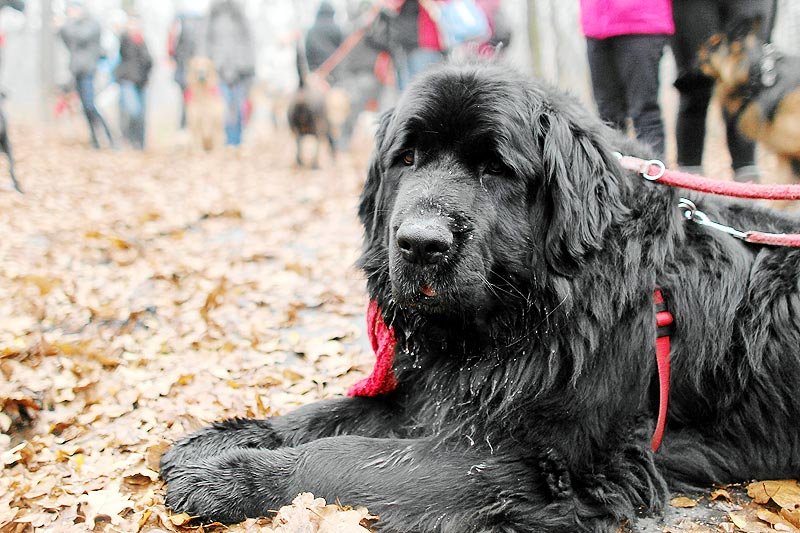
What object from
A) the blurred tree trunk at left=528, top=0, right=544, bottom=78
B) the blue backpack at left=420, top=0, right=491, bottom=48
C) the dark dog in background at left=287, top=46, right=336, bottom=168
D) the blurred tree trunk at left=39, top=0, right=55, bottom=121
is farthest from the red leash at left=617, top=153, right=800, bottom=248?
the blurred tree trunk at left=39, top=0, right=55, bottom=121

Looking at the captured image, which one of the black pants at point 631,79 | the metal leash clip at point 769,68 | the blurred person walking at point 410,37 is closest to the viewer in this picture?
the black pants at point 631,79

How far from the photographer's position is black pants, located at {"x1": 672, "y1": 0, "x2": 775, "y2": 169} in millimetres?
4535

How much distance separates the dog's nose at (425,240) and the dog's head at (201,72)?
13.7 metres

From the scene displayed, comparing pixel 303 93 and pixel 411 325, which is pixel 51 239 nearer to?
pixel 411 325

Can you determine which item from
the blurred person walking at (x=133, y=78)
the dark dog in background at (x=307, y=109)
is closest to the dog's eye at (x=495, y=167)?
the dark dog in background at (x=307, y=109)

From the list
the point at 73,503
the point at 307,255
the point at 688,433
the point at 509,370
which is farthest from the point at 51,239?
the point at 688,433

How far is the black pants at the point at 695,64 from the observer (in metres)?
4.54

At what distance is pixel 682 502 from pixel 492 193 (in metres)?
1.33

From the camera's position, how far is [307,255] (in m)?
6.21

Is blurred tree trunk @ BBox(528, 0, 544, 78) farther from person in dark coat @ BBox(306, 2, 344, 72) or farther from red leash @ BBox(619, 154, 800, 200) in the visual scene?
red leash @ BBox(619, 154, 800, 200)

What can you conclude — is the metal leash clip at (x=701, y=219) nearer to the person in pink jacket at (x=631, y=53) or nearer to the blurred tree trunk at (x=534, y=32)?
the person in pink jacket at (x=631, y=53)

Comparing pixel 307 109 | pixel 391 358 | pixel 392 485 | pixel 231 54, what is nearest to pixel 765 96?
pixel 391 358

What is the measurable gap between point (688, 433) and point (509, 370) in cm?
77

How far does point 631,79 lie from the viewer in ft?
15.2
